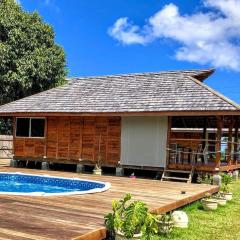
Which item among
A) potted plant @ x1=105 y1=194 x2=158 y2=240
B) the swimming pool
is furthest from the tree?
potted plant @ x1=105 y1=194 x2=158 y2=240

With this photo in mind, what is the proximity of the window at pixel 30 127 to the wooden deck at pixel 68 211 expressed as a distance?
30.2 feet

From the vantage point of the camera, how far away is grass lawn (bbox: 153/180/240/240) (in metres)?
8.42

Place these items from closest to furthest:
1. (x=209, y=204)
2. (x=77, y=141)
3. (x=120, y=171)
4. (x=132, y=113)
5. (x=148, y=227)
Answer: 1. (x=148, y=227)
2. (x=209, y=204)
3. (x=132, y=113)
4. (x=120, y=171)
5. (x=77, y=141)

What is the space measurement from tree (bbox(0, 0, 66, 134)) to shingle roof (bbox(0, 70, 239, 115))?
19.4 ft

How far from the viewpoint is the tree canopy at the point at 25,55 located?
28.5 m

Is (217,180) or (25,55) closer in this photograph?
(217,180)

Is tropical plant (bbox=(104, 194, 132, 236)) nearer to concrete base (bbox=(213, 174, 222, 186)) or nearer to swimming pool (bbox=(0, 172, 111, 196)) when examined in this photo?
swimming pool (bbox=(0, 172, 111, 196))

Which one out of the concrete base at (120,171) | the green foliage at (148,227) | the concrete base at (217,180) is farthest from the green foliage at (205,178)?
the green foliage at (148,227)

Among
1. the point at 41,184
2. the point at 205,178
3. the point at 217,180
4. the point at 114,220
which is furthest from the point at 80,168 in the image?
the point at 114,220

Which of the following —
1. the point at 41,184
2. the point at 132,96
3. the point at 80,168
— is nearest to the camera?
the point at 41,184

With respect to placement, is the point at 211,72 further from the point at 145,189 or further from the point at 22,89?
the point at 22,89

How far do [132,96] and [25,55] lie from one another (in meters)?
12.3

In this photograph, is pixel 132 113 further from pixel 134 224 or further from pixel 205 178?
pixel 134 224

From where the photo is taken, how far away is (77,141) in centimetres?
2008
